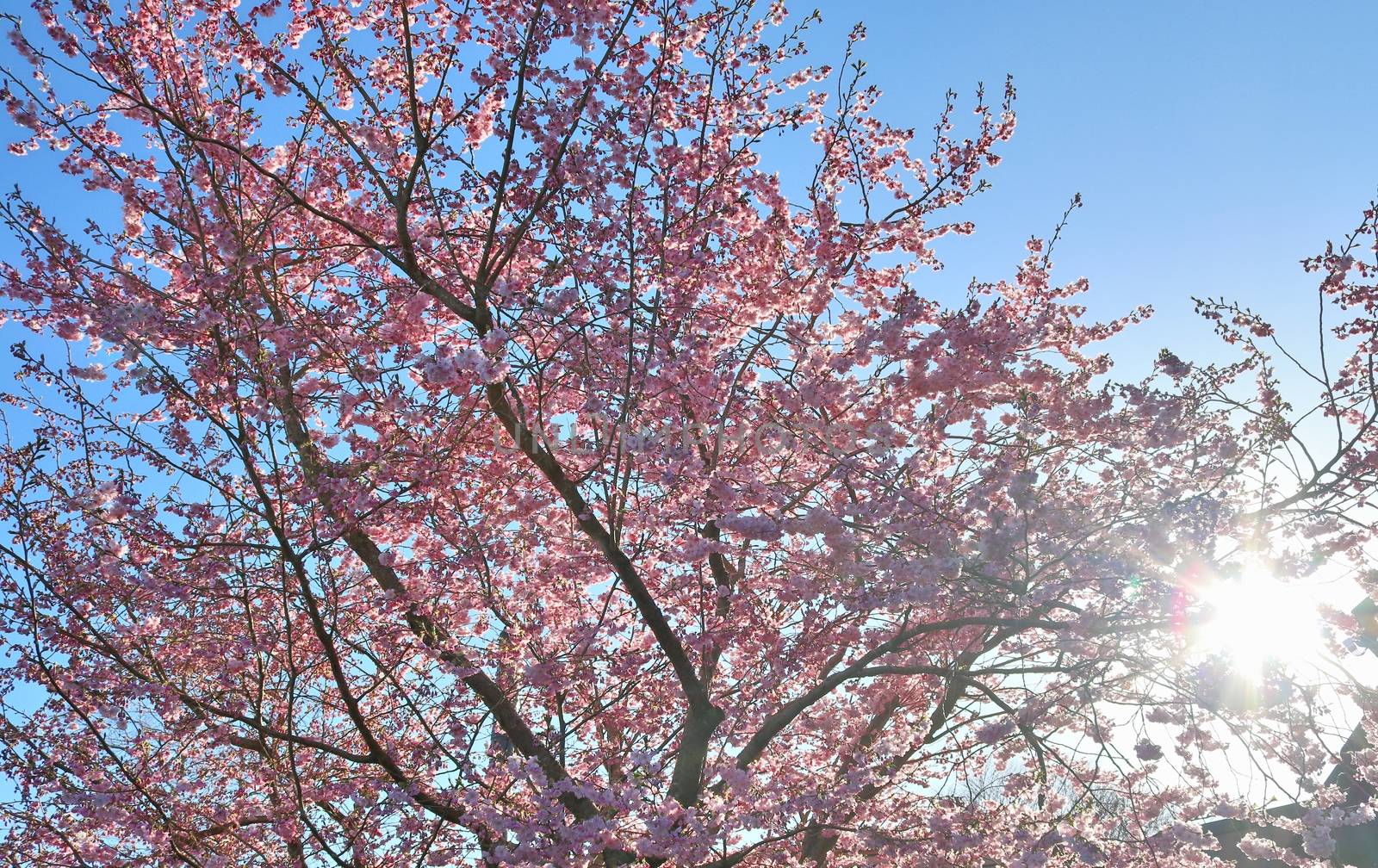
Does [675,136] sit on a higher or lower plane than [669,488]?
higher

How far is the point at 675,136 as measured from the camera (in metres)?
7.43

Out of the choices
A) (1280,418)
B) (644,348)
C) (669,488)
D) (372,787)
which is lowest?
(372,787)

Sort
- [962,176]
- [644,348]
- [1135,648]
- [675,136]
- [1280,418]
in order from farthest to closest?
1. [962,176]
2. [675,136]
3. [644,348]
4. [1280,418]
5. [1135,648]

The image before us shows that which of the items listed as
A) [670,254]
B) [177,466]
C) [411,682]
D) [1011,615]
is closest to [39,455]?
[177,466]

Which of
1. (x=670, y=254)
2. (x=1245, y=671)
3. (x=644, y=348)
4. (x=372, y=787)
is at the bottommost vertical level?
(x=1245, y=671)

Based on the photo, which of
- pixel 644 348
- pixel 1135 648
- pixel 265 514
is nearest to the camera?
pixel 265 514

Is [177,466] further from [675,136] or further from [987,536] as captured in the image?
[987,536]

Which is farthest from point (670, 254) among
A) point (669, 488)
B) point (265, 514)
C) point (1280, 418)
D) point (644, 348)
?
point (1280, 418)

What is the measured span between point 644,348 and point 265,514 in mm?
3022

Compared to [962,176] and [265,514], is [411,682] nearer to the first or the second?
[265,514]

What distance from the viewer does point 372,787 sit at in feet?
24.0

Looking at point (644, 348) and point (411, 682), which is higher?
point (644, 348)

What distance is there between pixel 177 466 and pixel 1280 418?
27.2 ft

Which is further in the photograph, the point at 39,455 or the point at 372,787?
the point at 372,787
